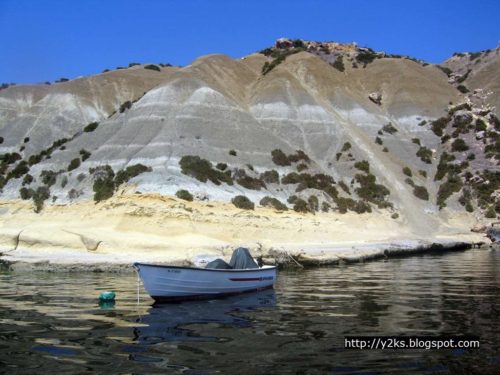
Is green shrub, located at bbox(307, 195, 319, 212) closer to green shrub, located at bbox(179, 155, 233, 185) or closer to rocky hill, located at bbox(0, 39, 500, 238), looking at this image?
rocky hill, located at bbox(0, 39, 500, 238)

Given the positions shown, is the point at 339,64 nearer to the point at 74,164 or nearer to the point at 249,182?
the point at 249,182

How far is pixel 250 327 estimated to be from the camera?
1471 cm

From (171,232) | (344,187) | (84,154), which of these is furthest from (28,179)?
(344,187)

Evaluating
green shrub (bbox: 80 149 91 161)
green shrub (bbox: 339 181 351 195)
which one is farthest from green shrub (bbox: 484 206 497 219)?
green shrub (bbox: 80 149 91 161)

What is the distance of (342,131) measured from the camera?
7550 centimetres

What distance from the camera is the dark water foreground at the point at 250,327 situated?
10734mm

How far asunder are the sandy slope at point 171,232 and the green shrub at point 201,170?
573 centimetres

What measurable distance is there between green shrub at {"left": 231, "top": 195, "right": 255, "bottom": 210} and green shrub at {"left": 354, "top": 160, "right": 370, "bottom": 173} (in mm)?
23142

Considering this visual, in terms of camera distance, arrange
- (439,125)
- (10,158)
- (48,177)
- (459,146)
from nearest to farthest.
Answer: (48,177)
(10,158)
(459,146)
(439,125)

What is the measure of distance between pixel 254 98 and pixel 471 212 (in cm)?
3630

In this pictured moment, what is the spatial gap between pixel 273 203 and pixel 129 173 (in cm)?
1401

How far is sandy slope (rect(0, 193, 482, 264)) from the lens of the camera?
1303 inches

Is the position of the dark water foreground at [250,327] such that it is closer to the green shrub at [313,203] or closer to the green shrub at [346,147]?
the green shrub at [313,203]

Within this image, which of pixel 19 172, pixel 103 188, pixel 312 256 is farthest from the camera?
pixel 19 172
